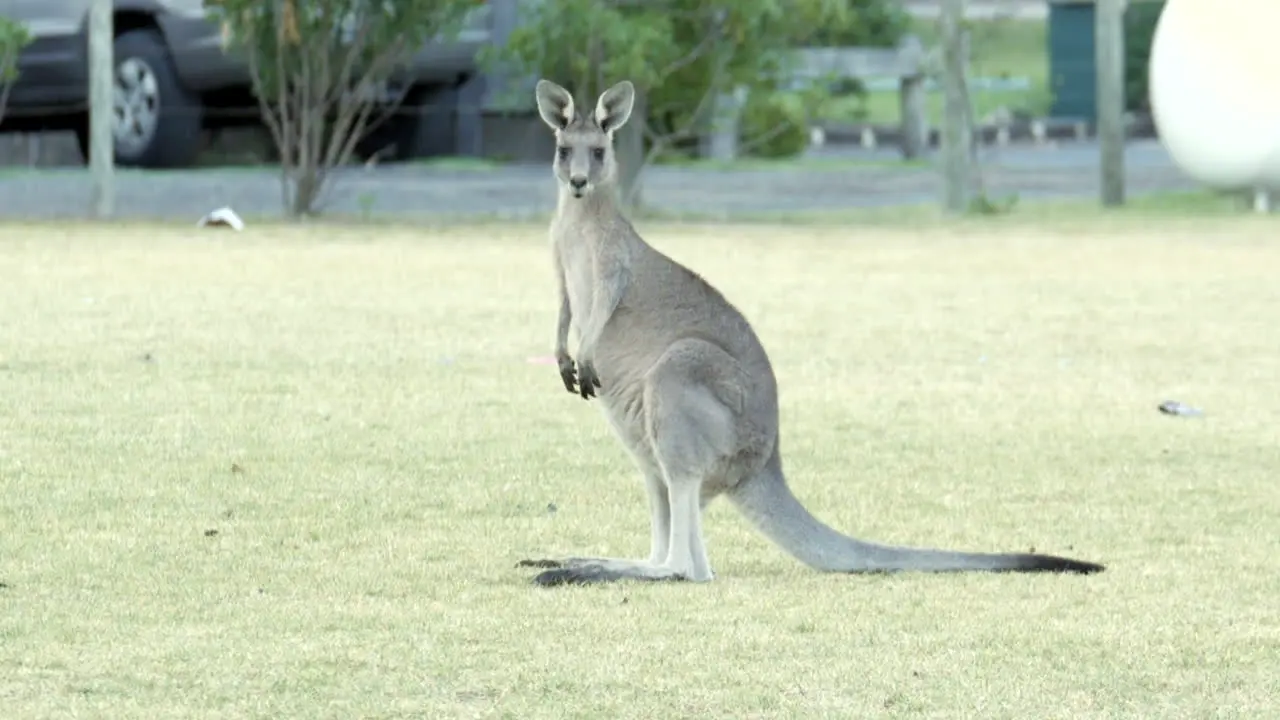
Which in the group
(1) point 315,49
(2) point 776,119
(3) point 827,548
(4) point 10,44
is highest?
(4) point 10,44

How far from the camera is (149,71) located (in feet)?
61.1

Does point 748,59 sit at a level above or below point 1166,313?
above

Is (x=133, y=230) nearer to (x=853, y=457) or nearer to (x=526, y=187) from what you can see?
(x=526, y=187)

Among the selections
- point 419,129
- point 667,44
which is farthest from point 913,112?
point 667,44

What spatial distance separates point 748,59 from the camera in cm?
1747

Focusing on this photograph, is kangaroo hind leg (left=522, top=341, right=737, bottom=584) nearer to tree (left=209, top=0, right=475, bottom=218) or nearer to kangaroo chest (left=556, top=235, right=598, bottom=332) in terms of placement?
kangaroo chest (left=556, top=235, right=598, bottom=332)

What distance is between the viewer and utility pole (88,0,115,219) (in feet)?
53.4

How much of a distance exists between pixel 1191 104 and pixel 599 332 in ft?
43.6

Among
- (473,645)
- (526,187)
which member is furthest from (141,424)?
(526,187)

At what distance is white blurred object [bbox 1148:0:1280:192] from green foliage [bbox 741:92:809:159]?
8.85ft

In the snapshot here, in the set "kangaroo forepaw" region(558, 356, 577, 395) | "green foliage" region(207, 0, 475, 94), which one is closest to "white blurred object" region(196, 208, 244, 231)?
"green foliage" region(207, 0, 475, 94)

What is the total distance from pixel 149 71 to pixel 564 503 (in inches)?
500

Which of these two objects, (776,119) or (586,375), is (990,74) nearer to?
(776,119)

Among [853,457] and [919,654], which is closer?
[919,654]
